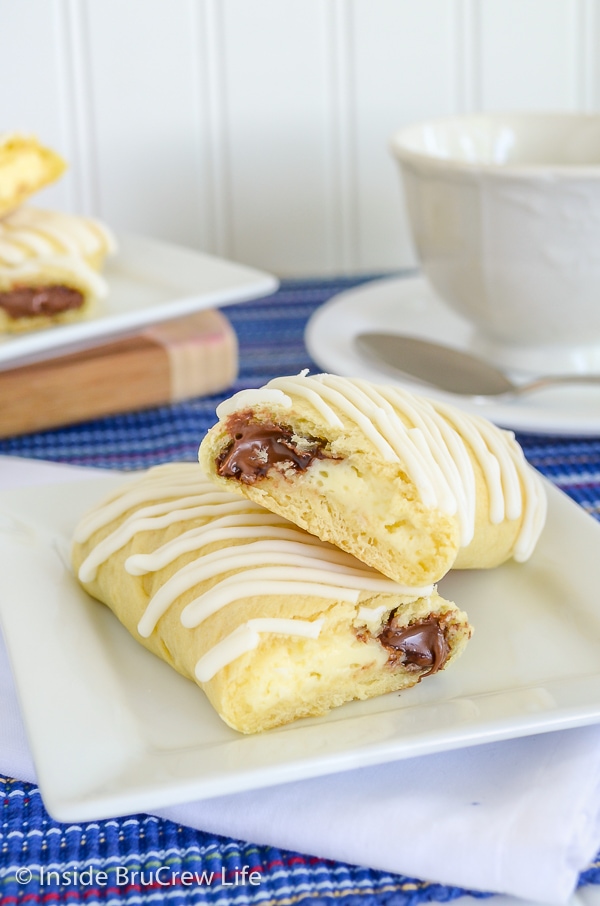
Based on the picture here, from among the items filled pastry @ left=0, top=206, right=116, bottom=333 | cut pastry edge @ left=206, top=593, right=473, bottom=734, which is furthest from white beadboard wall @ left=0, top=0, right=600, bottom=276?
cut pastry edge @ left=206, top=593, right=473, bottom=734

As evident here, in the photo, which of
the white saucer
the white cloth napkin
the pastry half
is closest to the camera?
the white cloth napkin

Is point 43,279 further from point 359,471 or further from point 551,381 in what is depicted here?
point 359,471

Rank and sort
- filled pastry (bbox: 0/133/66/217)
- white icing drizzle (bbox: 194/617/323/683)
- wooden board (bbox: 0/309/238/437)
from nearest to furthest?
white icing drizzle (bbox: 194/617/323/683), wooden board (bbox: 0/309/238/437), filled pastry (bbox: 0/133/66/217)

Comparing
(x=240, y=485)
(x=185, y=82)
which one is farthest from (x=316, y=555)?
(x=185, y=82)

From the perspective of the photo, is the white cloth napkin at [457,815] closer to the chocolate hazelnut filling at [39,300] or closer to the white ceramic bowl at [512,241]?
the white ceramic bowl at [512,241]

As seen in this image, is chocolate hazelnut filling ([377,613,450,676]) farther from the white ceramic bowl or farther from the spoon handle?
the white ceramic bowl

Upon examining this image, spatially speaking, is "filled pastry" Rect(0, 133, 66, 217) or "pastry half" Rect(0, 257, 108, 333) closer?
"pastry half" Rect(0, 257, 108, 333)

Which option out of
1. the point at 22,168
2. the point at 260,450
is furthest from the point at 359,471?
the point at 22,168

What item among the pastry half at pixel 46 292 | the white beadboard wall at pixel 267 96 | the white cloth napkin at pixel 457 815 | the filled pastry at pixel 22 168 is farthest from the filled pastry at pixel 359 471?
the white beadboard wall at pixel 267 96
